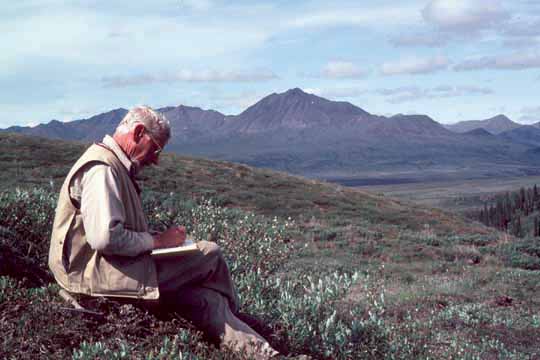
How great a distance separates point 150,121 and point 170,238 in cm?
83

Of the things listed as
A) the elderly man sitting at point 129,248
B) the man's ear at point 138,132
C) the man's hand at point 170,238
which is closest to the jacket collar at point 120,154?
the elderly man sitting at point 129,248

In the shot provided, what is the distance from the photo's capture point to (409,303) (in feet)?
35.0

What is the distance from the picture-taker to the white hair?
4.79 meters

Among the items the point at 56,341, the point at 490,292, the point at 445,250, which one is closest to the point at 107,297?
the point at 56,341

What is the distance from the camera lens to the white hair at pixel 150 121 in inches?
188

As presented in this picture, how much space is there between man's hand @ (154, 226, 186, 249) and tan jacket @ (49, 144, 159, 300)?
0.13 m

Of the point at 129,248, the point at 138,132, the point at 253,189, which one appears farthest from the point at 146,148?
the point at 253,189

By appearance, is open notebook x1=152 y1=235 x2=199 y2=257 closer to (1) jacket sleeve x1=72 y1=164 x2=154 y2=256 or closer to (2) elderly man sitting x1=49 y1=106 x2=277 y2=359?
(2) elderly man sitting x1=49 y1=106 x2=277 y2=359

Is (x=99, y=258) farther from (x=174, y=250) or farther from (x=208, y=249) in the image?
(x=208, y=249)

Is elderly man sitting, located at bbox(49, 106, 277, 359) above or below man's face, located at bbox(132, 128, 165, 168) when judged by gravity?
below

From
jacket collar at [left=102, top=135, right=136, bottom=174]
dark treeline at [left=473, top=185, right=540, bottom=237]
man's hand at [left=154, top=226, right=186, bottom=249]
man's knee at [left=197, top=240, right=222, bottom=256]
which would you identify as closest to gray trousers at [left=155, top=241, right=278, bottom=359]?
man's knee at [left=197, top=240, right=222, bottom=256]

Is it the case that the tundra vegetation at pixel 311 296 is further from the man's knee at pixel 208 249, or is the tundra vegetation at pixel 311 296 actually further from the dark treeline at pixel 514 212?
the dark treeline at pixel 514 212

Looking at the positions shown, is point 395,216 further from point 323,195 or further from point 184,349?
point 184,349

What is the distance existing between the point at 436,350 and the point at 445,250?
37.7 feet
